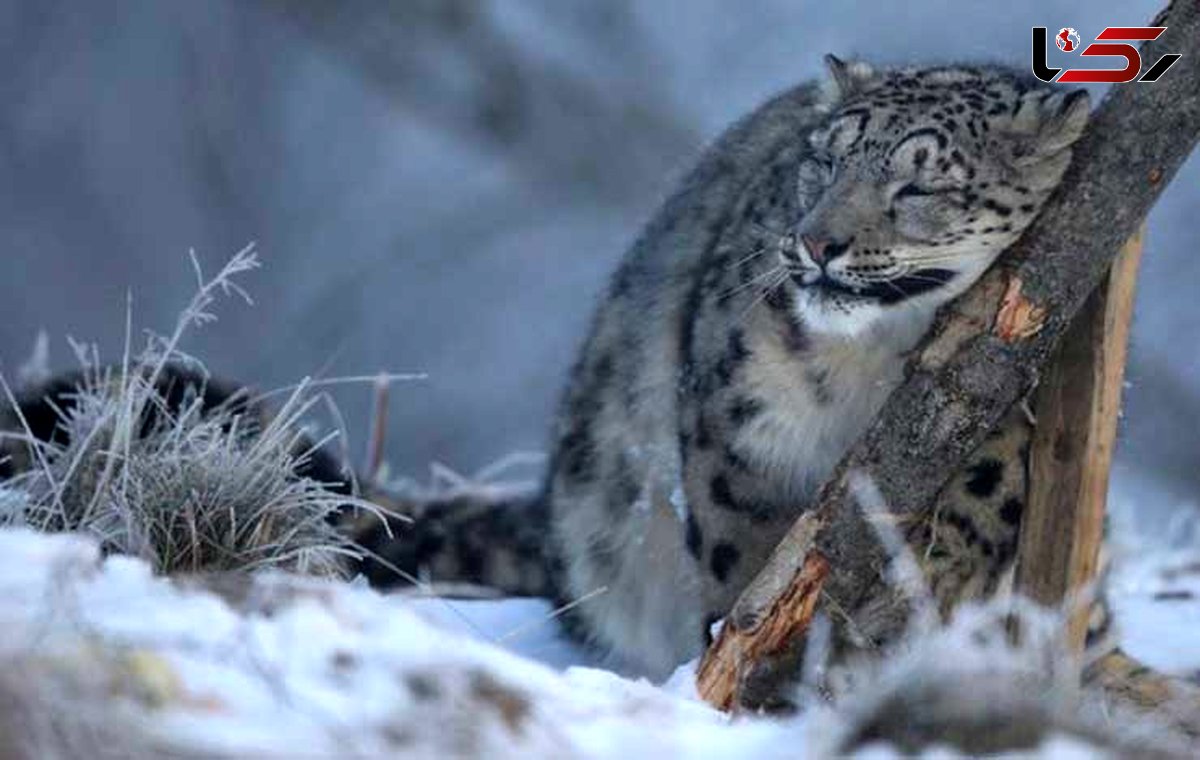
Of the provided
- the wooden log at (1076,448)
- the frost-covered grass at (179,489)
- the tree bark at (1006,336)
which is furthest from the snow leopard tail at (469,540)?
the tree bark at (1006,336)

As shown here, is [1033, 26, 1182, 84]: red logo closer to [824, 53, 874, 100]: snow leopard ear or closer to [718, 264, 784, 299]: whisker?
[824, 53, 874, 100]: snow leopard ear

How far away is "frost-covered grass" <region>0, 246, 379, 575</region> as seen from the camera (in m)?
5.90

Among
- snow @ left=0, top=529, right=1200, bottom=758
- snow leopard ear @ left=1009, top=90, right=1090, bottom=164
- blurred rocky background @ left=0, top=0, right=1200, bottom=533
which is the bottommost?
blurred rocky background @ left=0, top=0, right=1200, bottom=533

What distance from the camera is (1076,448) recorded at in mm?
5867

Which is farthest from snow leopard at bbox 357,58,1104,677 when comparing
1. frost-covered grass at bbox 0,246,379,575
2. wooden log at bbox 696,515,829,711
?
frost-covered grass at bbox 0,246,379,575

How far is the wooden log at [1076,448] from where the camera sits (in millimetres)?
5801

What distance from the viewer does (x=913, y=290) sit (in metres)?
5.70

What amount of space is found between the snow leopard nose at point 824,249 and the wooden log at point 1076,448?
1.73 ft

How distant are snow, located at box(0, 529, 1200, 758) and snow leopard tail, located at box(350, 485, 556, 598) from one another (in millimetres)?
2861

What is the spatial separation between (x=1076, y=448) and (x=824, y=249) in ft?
2.22

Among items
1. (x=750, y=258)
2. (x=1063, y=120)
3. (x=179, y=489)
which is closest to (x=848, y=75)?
(x=750, y=258)

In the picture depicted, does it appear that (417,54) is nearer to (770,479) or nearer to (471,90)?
(471,90)

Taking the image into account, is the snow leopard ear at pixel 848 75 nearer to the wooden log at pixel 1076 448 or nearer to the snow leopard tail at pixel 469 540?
the wooden log at pixel 1076 448

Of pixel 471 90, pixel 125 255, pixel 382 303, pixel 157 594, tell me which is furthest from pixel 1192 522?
pixel 125 255
